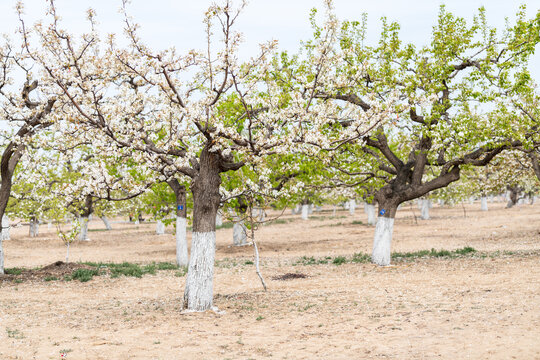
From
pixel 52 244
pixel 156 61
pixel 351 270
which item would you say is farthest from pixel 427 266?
pixel 52 244

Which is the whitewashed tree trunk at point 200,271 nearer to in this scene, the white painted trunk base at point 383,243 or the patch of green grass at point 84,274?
the patch of green grass at point 84,274

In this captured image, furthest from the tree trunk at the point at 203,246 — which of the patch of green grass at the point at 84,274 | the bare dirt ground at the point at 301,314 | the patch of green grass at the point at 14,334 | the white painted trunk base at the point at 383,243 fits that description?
the white painted trunk base at the point at 383,243

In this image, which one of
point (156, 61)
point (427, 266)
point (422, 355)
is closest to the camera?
point (422, 355)

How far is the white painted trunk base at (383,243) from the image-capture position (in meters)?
22.6

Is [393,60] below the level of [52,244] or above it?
above

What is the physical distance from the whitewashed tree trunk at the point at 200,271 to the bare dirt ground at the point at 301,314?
49 centimetres

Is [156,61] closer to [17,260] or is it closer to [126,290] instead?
[126,290]

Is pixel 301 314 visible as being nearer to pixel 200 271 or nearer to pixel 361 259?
pixel 200 271

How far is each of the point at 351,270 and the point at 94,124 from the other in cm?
1308

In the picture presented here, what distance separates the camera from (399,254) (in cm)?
2656

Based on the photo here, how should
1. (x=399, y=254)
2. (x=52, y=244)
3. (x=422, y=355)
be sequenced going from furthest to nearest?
(x=52, y=244), (x=399, y=254), (x=422, y=355)

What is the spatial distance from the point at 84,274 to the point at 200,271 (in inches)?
429

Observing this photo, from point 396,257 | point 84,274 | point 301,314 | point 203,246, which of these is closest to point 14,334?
point 203,246

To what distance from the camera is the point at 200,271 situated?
13891 millimetres
